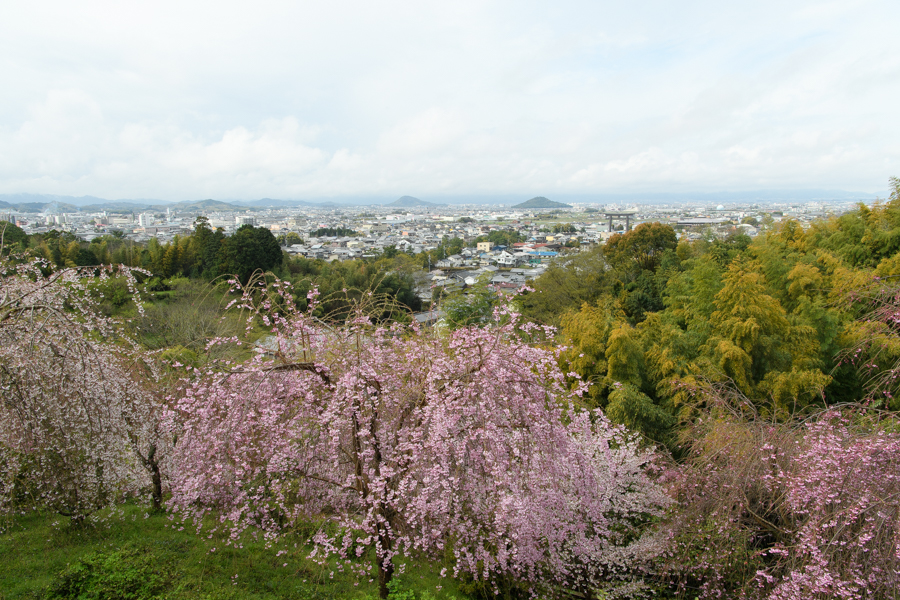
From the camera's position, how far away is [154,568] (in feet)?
13.3

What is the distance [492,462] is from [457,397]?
1.87 feet

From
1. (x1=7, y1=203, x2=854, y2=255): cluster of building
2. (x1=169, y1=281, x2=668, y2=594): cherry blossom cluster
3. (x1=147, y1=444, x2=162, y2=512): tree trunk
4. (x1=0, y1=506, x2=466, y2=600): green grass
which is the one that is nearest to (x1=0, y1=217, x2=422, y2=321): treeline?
(x1=7, y1=203, x2=854, y2=255): cluster of building

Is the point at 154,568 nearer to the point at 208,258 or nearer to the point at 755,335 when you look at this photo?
the point at 755,335

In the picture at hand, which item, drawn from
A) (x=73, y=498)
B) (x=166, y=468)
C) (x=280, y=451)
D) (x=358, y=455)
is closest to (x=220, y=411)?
(x=280, y=451)

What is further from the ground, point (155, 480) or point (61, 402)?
point (61, 402)

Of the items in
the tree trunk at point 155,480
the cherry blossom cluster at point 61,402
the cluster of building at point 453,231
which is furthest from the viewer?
the cluster of building at point 453,231

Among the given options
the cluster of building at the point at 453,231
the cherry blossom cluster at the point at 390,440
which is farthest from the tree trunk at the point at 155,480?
the cluster of building at the point at 453,231

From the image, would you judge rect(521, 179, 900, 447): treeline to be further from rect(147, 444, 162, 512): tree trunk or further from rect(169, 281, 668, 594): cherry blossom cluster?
rect(147, 444, 162, 512): tree trunk

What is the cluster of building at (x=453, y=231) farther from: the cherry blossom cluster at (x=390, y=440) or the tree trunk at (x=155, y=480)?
the cherry blossom cluster at (x=390, y=440)

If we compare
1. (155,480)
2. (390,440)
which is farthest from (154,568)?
(390,440)

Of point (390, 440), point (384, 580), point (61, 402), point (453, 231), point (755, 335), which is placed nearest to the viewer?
point (61, 402)

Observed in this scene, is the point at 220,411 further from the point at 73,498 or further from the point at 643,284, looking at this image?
the point at 643,284

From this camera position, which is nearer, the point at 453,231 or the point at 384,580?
the point at 384,580

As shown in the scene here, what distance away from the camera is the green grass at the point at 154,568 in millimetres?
3764
